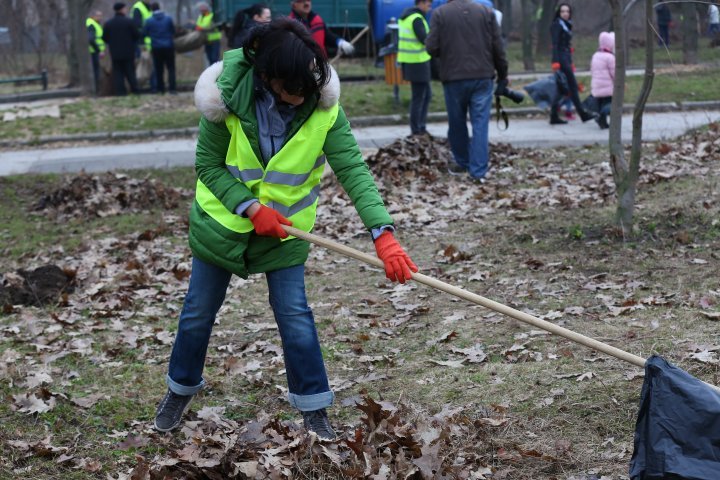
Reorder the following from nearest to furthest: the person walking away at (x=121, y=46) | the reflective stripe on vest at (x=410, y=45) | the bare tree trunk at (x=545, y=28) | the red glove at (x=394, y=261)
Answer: the red glove at (x=394, y=261) < the reflective stripe on vest at (x=410, y=45) < the person walking away at (x=121, y=46) < the bare tree trunk at (x=545, y=28)

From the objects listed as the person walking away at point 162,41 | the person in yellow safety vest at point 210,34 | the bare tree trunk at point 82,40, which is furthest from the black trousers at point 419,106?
the bare tree trunk at point 82,40

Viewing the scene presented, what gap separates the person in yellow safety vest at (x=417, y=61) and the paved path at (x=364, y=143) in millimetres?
984

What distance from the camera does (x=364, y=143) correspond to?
1323 cm

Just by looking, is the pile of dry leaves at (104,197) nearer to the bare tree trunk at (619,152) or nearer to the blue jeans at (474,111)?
the blue jeans at (474,111)

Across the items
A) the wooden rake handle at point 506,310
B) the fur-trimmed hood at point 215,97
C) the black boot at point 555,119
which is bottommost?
the black boot at point 555,119

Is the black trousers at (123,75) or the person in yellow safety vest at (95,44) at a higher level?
the person in yellow safety vest at (95,44)

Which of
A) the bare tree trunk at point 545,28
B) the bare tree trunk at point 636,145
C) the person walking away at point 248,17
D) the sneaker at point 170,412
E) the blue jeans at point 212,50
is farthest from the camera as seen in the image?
the bare tree trunk at point 545,28

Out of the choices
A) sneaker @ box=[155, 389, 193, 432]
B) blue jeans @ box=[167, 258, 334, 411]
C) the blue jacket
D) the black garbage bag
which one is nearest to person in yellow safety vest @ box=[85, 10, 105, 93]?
the blue jacket

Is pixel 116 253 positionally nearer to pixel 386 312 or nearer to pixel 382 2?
pixel 386 312

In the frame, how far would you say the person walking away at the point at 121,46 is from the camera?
62.9 ft

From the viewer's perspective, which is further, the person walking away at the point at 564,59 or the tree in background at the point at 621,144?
the person walking away at the point at 564,59

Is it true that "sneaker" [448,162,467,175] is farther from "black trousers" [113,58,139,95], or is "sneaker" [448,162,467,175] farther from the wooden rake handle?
"black trousers" [113,58,139,95]

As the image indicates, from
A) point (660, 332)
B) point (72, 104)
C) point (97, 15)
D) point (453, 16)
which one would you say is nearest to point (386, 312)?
point (660, 332)

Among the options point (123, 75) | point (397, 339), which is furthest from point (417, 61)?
point (123, 75)
